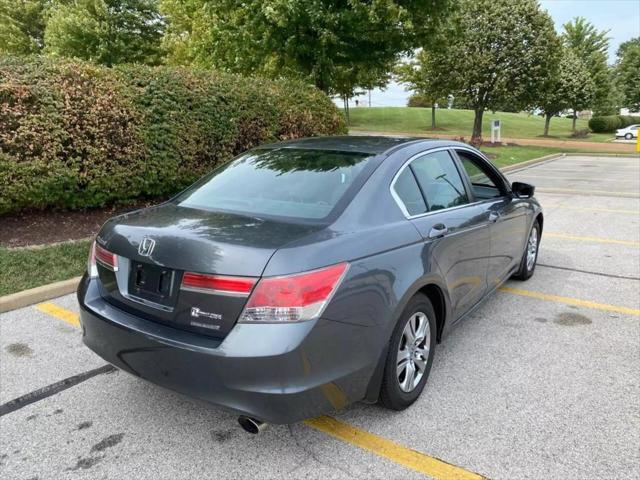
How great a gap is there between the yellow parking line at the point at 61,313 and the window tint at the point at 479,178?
135 inches

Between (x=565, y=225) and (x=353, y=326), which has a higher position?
(x=353, y=326)

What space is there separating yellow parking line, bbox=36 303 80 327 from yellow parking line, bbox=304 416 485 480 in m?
2.49

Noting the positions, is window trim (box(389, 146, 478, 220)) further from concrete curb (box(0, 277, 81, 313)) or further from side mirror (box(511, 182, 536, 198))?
concrete curb (box(0, 277, 81, 313))

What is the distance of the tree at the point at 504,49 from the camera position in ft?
71.6

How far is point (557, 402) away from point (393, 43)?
9555 millimetres

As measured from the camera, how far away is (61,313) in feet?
14.3

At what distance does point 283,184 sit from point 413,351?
125 centimetres

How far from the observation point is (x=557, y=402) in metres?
2.94

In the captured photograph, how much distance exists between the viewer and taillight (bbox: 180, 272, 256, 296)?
2.14m

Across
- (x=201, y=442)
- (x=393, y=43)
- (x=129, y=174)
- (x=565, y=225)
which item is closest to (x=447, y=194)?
(x=201, y=442)

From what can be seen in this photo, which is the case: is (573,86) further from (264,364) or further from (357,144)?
(264,364)

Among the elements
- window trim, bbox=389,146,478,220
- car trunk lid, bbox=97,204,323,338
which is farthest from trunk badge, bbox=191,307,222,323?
window trim, bbox=389,146,478,220

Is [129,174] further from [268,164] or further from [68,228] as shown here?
[268,164]

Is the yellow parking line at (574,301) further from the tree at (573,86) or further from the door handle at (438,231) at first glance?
the tree at (573,86)
